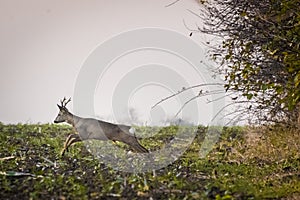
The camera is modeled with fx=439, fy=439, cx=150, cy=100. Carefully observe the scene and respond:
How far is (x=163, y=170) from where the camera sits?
1680 millimetres

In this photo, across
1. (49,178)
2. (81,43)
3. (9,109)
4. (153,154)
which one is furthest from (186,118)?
(49,178)

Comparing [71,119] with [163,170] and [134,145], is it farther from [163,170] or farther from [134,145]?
[163,170]

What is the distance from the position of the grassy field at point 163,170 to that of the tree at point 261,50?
190 mm

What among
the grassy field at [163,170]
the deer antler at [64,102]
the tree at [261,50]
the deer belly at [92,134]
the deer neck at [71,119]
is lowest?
the grassy field at [163,170]

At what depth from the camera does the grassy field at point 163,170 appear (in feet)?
4.25

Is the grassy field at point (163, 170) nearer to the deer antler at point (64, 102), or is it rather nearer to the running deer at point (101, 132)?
the running deer at point (101, 132)

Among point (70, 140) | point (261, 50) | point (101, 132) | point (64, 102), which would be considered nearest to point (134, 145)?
point (101, 132)

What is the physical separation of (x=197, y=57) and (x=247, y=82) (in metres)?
0.46

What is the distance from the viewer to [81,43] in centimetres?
225

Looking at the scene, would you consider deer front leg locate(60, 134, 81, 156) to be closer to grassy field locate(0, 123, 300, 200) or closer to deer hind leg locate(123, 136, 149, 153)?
grassy field locate(0, 123, 300, 200)

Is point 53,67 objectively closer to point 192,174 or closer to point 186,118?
point 186,118

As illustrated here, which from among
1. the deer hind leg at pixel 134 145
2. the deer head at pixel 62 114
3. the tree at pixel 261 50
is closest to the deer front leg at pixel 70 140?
the deer head at pixel 62 114

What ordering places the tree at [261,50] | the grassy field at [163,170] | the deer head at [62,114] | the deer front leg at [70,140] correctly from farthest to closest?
the deer head at [62,114], the deer front leg at [70,140], the tree at [261,50], the grassy field at [163,170]

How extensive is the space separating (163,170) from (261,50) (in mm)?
686
